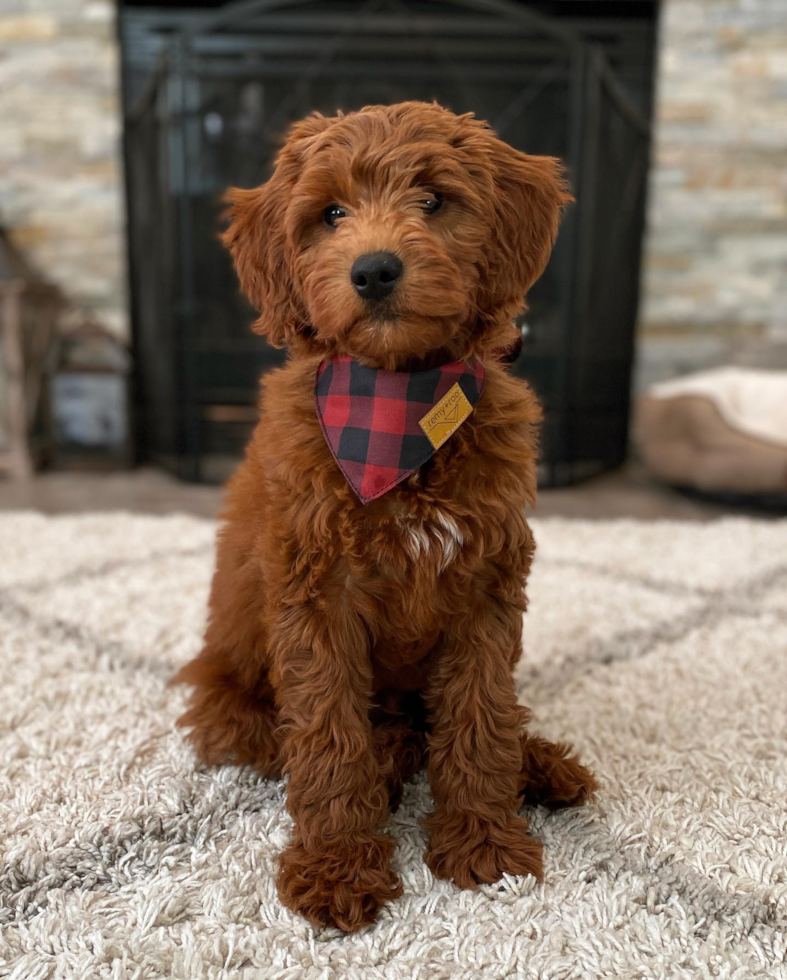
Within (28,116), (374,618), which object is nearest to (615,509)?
(374,618)

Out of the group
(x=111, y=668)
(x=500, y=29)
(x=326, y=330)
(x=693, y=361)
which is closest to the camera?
(x=326, y=330)

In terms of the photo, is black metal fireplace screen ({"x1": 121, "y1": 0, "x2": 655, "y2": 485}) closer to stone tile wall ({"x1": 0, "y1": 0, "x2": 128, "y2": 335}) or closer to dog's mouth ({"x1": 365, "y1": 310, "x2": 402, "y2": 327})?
stone tile wall ({"x1": 0, "y1": 0, "x2": 128, "y2": 335})

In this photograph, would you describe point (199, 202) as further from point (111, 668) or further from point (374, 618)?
point (374, 618)

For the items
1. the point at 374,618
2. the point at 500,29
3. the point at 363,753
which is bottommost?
the point at 363,753

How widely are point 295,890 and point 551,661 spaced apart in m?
0.84

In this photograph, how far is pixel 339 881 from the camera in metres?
A: 1.01

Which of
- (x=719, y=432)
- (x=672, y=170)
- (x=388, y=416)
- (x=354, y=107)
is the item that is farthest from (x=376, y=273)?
(x=672, y=170)

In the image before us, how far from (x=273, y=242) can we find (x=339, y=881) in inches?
31.9

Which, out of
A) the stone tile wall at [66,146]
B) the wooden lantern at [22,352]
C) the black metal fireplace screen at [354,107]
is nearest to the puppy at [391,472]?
the black metal fireplace screen at [354,107]

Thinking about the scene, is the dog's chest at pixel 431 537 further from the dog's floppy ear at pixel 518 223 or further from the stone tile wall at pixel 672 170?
the stone tile wall at pixel 672 170

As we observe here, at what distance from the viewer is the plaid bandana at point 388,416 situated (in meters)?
1.01

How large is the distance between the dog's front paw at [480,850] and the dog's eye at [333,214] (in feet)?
2.59

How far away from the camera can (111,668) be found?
5.41 ft

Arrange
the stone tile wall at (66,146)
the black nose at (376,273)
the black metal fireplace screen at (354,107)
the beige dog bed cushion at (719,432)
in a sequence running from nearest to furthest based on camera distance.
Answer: the black nose at (376,273)
the beige dog bed cushion at (719,432)
the black metal fireplace screen at (354,107)
the stone tile wall at (66,146)
